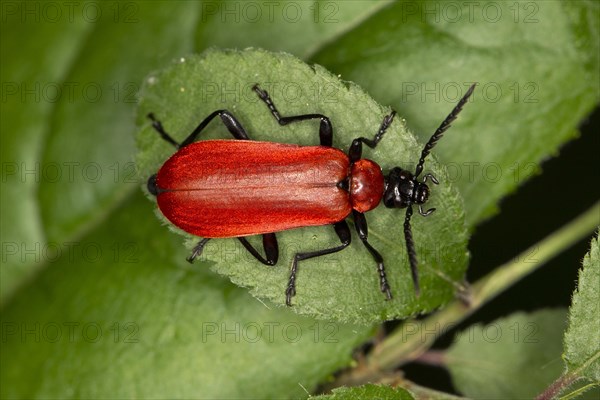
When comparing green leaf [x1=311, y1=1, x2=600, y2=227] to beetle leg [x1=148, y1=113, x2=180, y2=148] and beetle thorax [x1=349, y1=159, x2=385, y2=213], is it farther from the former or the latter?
beetle leg [x1=148, y1=113, x2=180, y2=148]

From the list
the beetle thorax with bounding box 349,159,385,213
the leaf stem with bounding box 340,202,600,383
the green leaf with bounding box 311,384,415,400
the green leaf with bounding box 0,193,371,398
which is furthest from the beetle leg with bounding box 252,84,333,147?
the green leaf with bounding box 311,384,415,400

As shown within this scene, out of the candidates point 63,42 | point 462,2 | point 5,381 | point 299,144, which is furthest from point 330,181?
point 5,381

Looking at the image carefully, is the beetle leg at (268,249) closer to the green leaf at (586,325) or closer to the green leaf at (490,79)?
the green leaf at (490,79)

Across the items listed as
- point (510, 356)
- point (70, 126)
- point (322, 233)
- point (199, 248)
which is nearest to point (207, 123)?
point (199, 248)

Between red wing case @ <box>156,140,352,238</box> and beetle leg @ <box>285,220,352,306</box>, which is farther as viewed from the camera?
red wing case @ <box>156,140,352,238</box>

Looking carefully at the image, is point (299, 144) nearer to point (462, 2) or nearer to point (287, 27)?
point (287, 27)

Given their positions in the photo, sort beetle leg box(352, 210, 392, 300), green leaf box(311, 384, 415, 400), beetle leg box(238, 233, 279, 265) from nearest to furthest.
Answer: green leaf box(311, 384, 415, 400)
beetle leg box(352, 210, 392, 300)
beetle leg box(238, 233, 279, 265)

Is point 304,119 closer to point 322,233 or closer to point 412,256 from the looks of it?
point 322,233
